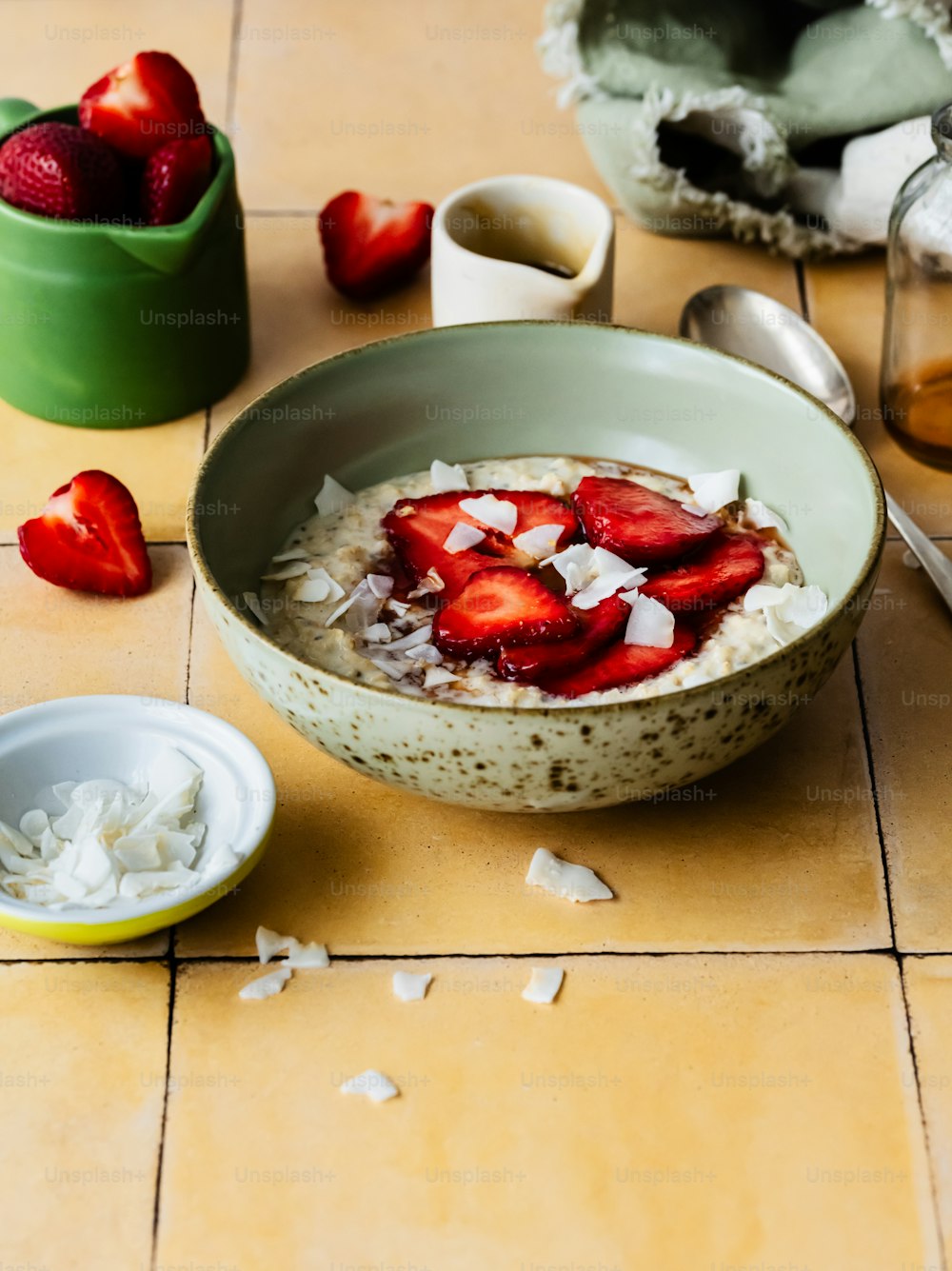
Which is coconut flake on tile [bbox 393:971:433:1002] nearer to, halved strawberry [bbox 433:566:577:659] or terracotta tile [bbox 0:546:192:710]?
halved strawberry [bbox 433:566:577:659]

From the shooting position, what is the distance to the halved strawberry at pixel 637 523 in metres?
1.07

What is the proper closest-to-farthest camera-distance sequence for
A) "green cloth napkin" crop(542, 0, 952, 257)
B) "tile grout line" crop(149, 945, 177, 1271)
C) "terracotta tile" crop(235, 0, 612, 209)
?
"tile grout line" crop(149, 945, 177, 1271), "green cloth napkin" crop(542, 0, 952, 257), "terracotta tile" crop(235, 0, 612, 209)

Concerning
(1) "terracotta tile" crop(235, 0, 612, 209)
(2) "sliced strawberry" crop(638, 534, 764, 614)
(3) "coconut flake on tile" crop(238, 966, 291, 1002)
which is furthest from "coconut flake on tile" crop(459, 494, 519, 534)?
(1) "terracotta tile" crop(235, 0, 612, 209)

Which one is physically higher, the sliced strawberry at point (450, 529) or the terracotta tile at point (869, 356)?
the sliced strawberry at point (450, 529)

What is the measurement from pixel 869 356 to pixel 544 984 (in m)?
0.80

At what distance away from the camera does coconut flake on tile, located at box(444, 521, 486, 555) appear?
1.09 metres

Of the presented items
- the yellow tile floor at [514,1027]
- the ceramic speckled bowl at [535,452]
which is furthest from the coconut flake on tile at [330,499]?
the yellow tile floor at [514,1027]

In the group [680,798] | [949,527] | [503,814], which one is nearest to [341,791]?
[503,814]

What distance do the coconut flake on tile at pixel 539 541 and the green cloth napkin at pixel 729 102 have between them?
1.85ft

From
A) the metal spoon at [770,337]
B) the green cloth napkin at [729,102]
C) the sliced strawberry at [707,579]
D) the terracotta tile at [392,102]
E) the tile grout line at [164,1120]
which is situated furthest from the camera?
the terracotta tile at [392,102]

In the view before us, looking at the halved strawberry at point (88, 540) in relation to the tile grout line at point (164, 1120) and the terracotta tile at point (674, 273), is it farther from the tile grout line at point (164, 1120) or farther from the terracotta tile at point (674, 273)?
the terracotta tile at point (674, 273)

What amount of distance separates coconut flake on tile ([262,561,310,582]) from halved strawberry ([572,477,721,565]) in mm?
194

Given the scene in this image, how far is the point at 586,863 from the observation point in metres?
1.00

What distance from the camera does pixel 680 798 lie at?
1.05 m
